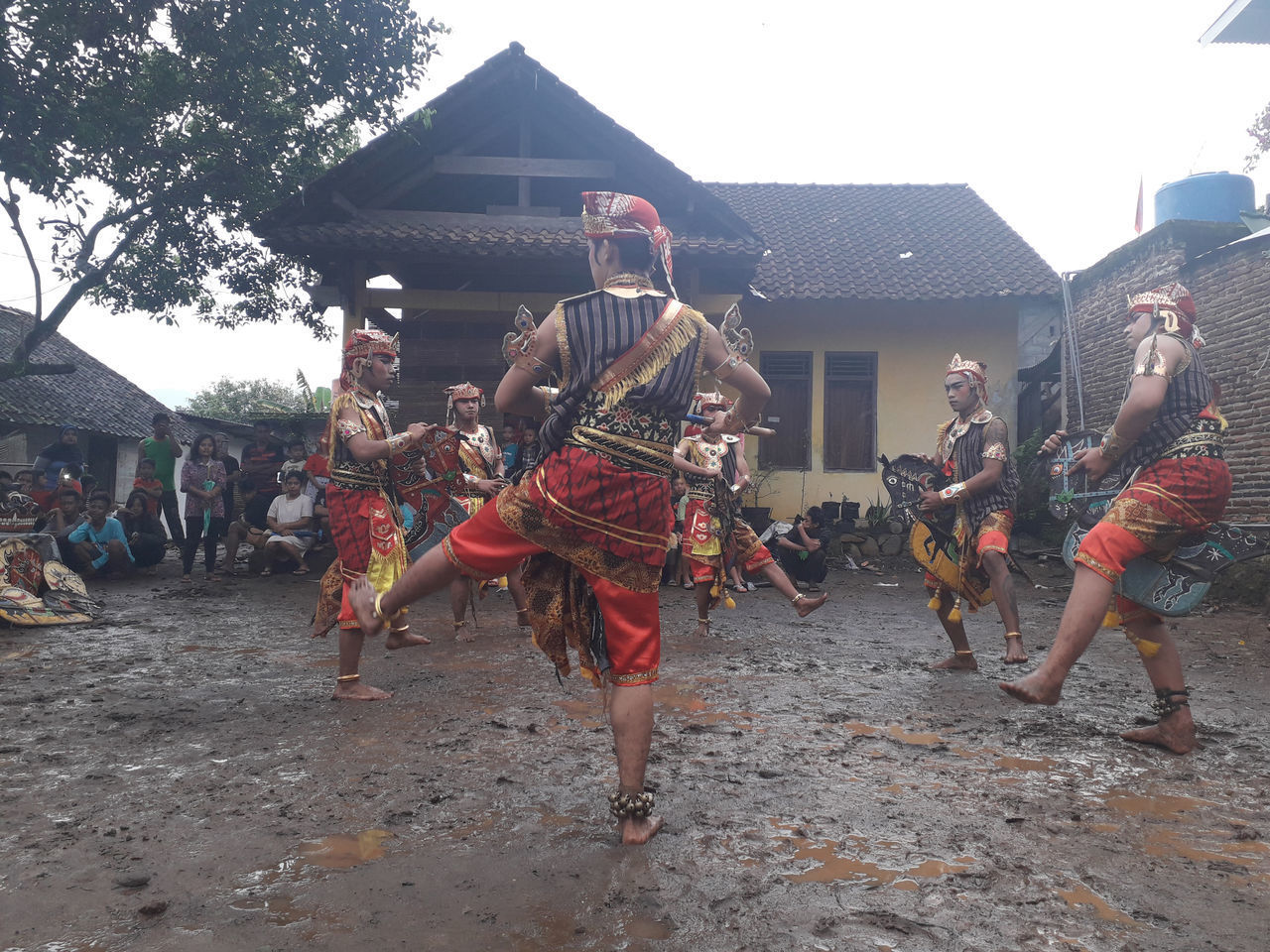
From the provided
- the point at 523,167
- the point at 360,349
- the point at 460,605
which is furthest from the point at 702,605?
the point at 523,167

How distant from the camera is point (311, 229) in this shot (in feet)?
35.7

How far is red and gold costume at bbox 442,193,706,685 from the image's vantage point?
261cm

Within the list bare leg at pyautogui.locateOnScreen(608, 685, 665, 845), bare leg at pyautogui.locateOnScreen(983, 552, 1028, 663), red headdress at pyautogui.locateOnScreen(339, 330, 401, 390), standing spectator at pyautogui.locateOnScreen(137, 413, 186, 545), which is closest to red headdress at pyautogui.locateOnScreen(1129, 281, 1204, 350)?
bare leg at pyautogui.locateOnScreen(983, 552, 1028, 663)

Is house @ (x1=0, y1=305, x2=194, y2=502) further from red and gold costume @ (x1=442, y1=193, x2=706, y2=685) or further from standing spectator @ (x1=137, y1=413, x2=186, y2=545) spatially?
red and gold costume @ (x1=442, y1=193, x2=706, y2=685)

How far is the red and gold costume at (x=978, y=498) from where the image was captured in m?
5.23

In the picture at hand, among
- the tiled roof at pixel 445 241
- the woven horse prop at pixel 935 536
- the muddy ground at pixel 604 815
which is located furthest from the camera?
the tiled roof at pixel 445 241

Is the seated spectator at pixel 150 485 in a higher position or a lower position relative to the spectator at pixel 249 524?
higher

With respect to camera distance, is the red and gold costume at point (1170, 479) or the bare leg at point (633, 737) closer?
the bare leg at point (633, 737)

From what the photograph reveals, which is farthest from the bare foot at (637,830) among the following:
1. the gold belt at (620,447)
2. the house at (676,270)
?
the house at (676,270)

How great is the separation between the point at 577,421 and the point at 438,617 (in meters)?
5.22

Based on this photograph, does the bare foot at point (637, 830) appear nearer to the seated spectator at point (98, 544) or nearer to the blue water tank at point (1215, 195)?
the seated spectator at point (98, 544)

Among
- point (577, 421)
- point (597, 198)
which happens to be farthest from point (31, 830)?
point (597, 198)

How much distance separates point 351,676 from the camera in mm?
4375

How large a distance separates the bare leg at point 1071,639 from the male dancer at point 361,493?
2.64 meters
